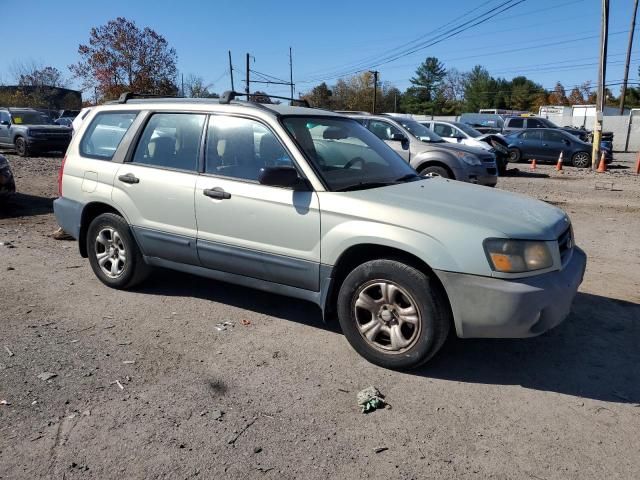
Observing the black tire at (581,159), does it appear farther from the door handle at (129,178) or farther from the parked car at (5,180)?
the door handle at (129,178)

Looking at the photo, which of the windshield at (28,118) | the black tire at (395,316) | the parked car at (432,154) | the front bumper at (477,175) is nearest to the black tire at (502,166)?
the parked car at (432,154)

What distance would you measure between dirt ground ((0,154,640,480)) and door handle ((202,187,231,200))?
107 cm

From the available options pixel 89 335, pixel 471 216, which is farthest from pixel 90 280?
pixel 471 216

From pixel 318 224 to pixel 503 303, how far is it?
53.2 inches

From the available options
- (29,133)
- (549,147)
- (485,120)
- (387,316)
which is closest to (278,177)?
(387,316)

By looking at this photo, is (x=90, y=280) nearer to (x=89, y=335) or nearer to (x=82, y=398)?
(x=89, y=335)

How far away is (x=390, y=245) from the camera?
140 inches

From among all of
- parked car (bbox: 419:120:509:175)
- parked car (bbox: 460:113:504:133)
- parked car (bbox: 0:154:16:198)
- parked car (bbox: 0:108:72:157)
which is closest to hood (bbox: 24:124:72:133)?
parked car (bbox: 0:108:72:157)

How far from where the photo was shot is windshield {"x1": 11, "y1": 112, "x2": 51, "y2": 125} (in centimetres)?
2020

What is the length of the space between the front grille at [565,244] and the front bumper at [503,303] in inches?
14.0

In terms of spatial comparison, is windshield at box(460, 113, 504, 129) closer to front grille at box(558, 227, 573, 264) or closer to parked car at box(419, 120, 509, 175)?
parked car at box(419, 120, 509, 175)

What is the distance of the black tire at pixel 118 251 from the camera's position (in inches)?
195

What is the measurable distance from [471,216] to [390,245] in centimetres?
57

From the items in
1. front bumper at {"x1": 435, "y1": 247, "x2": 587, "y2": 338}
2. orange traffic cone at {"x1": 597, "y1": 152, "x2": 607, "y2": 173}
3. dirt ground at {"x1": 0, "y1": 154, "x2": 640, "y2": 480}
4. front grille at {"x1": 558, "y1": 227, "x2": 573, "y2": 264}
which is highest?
front grille at {"x1": 558, "y1": 227, "x2": 573, "y2": 264}
